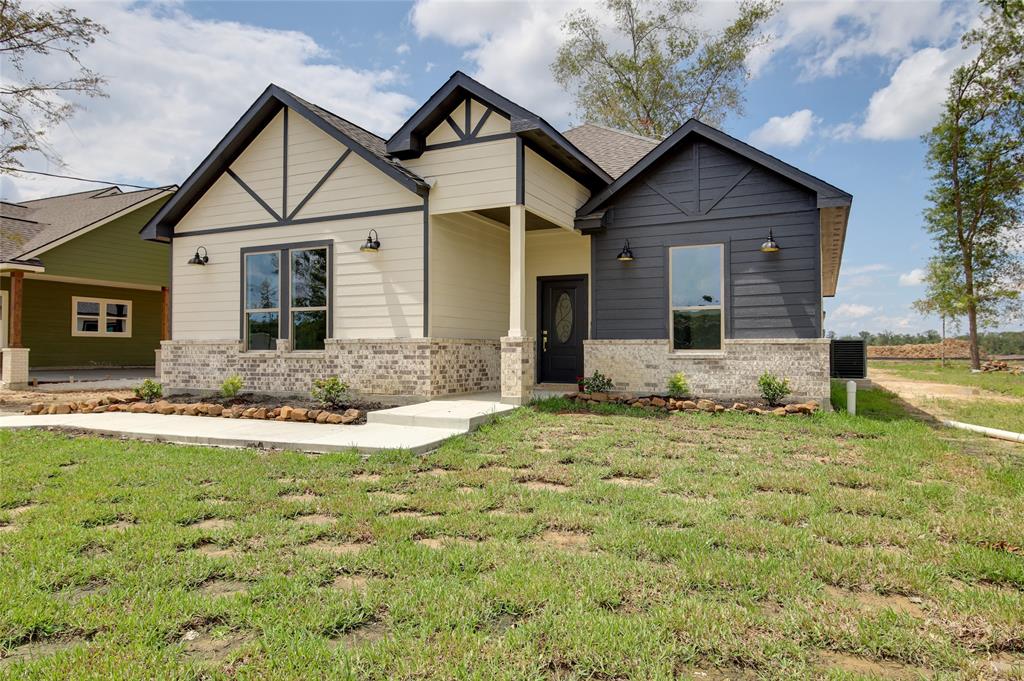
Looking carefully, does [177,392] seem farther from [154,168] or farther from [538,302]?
[154,168]

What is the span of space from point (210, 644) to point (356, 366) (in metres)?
8.00

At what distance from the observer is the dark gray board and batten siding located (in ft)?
30.2

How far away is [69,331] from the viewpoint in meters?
19.0

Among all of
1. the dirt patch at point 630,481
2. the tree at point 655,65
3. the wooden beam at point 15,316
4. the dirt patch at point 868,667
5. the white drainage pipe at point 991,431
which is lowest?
the dirt patch at point 868,667

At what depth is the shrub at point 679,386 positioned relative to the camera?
378 inches

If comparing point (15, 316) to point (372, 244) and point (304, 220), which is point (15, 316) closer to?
point (304, 220)

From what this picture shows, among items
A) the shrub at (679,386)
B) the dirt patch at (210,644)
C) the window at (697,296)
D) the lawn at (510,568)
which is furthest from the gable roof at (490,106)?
the dirt patch at (210,644)

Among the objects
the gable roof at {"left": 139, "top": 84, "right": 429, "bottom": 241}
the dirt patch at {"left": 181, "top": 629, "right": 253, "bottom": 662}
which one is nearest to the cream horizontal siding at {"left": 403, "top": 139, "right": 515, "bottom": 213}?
the gable roof at {"left": 139, "top": 84, "right": 429, "bottom": 241}

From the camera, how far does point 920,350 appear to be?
31578mm

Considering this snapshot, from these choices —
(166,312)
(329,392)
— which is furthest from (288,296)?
(166,312)

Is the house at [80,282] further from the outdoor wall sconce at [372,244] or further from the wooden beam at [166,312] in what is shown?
the outdoor wall sconce at [372,244]

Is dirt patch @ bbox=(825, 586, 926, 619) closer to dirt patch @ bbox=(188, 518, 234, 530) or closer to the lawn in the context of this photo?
the lawn

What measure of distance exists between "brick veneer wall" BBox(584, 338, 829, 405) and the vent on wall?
661 centimetres

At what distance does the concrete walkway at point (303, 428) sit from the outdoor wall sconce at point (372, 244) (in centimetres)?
277
